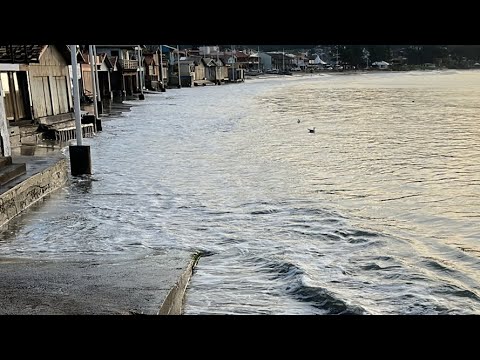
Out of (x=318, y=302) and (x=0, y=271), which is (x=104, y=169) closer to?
(x=0, y=271)

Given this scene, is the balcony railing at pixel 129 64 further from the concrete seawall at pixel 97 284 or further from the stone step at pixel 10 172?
the concrete seawall at pixel 97 284

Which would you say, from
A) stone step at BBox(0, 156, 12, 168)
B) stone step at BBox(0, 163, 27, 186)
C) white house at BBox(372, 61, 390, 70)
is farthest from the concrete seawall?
white house at BBox(372, 61, 390, 70)

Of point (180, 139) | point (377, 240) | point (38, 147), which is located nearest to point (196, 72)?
point (180, 139)

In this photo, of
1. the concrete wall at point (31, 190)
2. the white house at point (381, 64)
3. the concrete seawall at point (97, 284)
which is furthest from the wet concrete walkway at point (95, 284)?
the white house at point (381, 64)

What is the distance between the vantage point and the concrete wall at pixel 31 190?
941 centimetres

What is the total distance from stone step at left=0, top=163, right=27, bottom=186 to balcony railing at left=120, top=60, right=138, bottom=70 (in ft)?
A: 146

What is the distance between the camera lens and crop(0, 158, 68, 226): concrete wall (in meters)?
9.41

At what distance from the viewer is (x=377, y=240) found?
9156mm

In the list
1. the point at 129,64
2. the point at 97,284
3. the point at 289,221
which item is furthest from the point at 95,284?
the point at 129,64

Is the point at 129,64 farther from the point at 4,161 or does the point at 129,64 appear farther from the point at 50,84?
the point at 4,161

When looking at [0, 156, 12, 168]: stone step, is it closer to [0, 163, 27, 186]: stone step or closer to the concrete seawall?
[0, 163, 27, 186]: stone step

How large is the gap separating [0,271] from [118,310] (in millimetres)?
2274

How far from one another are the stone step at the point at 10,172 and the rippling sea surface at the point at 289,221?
0.86 m

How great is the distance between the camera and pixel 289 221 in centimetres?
1034
